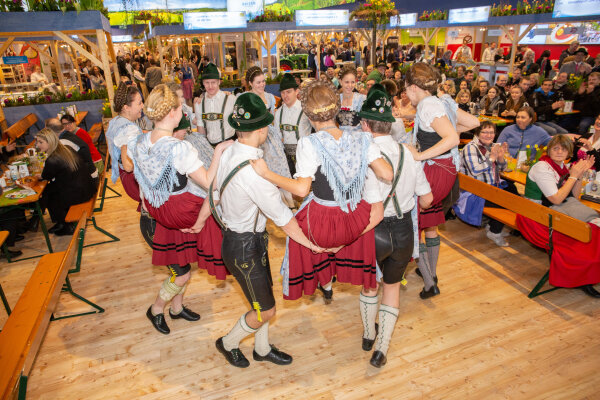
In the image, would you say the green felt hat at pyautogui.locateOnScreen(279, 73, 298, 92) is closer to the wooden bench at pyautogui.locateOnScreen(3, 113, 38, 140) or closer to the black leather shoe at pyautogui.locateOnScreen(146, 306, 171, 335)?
the black leather shoe at pyautogui.locateOnScreen(146, 306, 171, 335)

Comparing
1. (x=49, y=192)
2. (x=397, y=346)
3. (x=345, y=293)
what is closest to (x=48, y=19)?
(x=49, y=192)

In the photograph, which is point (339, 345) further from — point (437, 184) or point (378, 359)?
point (437, 184)

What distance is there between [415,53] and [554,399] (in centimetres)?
1709

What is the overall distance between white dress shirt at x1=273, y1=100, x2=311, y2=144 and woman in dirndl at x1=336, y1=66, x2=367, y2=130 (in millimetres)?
485

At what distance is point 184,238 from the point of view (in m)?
2.90

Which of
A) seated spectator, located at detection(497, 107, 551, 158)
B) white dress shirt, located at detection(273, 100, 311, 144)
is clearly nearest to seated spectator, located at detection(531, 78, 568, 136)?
seated spectator, located at detection(497, 107, 551, 158)

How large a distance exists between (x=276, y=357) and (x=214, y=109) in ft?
10.2

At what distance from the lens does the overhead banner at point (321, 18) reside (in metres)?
12.0

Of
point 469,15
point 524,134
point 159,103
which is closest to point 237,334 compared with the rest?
point 159,103

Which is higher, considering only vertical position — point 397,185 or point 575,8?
point 575,8

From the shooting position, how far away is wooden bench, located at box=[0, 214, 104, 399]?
211 cm

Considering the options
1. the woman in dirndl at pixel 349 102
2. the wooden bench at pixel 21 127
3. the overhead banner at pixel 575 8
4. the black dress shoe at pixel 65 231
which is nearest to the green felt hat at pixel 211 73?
the woman in dirndl at pixel 349 102

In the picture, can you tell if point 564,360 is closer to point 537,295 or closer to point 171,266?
point 537,295

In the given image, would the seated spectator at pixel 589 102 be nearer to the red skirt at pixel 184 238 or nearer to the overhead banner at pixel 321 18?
the red skirt at pixel 184 238
